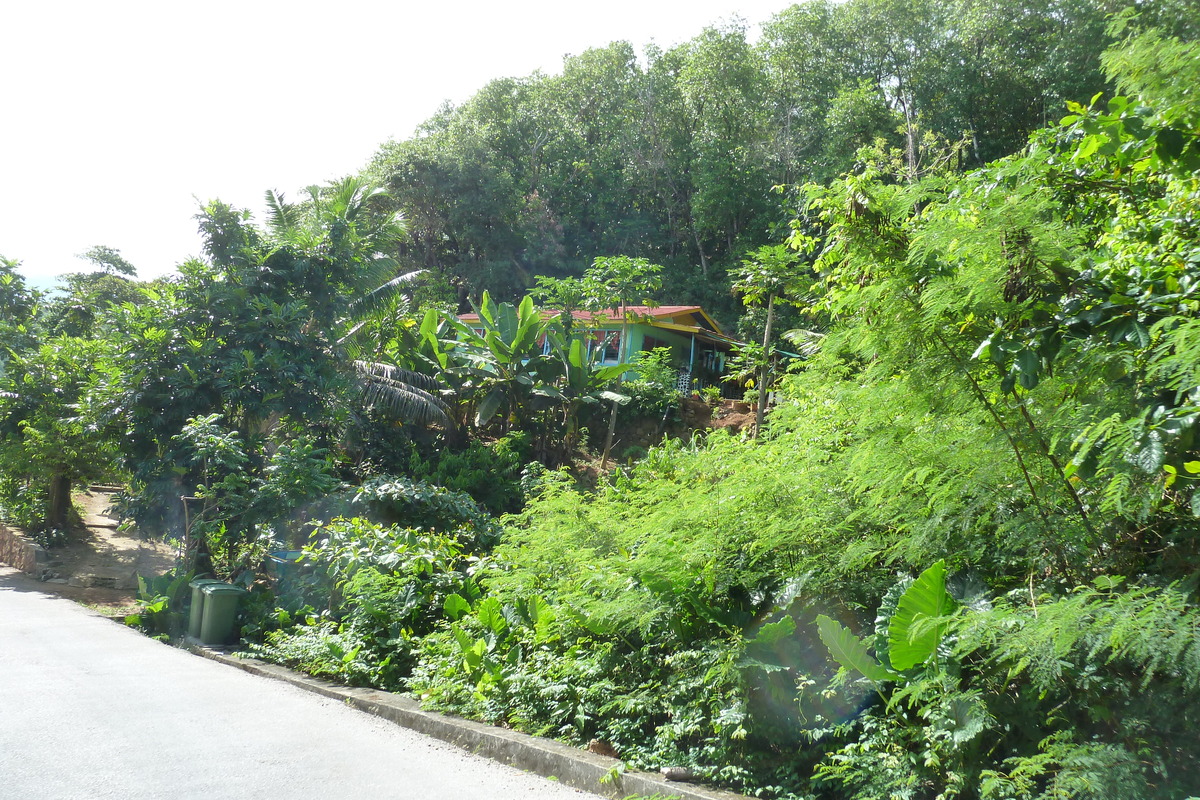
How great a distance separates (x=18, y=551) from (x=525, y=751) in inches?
747

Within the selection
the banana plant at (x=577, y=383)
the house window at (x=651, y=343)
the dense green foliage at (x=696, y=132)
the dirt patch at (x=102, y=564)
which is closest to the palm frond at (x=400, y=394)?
the banana plant at (x=577, y=383)

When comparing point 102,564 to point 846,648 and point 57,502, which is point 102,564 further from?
point 846,648

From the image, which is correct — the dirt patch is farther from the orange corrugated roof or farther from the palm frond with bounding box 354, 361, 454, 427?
the orange corrugated roof

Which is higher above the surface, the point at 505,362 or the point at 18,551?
the point at 505,362

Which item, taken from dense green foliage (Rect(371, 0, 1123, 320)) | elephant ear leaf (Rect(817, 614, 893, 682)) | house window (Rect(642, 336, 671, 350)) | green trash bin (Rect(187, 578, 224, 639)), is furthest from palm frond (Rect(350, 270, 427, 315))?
elephant ear leaf (Rect(817, 614, 893, 682))

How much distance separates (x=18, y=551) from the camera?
1922cm

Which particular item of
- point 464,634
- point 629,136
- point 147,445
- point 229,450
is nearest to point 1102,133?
point 464,634

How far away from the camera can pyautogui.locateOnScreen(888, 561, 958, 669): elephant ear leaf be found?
157 inches

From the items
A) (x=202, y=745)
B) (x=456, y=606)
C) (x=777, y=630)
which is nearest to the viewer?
(x=777, y=630)

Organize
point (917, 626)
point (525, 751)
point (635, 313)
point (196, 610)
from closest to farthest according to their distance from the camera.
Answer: point (917, 626) → point (525, 751) → point (196, 610) → point (635, 313)

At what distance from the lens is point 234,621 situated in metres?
10.4

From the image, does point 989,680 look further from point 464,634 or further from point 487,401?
point 487,401

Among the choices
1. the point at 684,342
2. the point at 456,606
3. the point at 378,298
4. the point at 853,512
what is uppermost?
the point at 684,342

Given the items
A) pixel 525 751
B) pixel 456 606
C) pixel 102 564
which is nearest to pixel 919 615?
A: pixel 525 751
